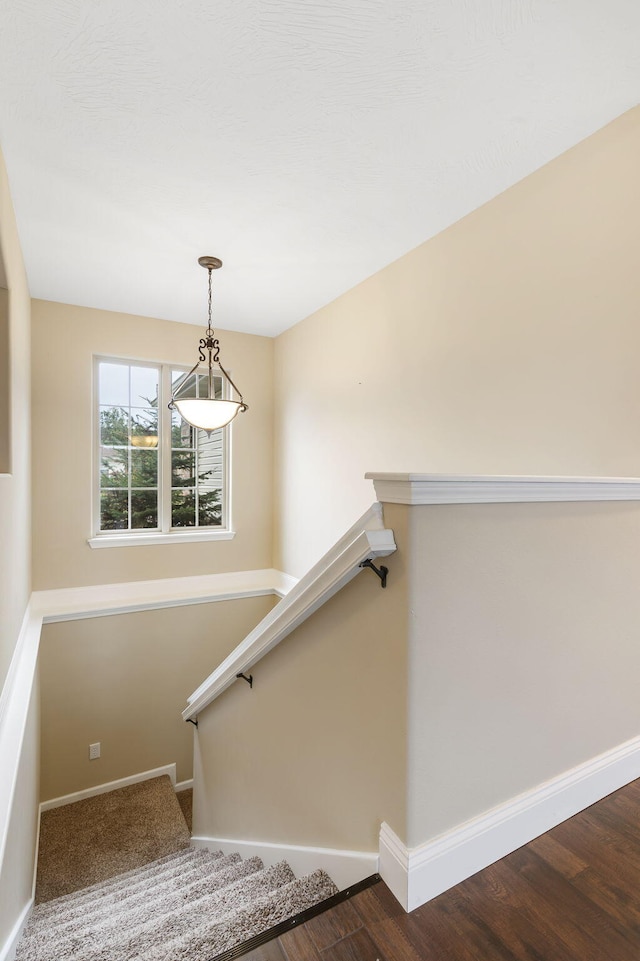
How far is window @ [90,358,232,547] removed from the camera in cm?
412

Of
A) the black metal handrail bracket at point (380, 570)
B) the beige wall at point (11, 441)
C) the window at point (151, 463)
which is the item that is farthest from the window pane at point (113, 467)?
the black metal handrail bracket at point (380, 570)

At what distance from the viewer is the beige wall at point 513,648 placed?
1.21 meters

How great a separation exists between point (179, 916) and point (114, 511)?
3197 mm

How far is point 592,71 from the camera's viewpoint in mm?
1632

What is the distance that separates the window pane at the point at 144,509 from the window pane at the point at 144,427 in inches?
17.8

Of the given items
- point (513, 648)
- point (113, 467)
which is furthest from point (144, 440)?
point (513, 648)

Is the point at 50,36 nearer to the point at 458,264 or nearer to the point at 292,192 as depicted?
the point at 292,192

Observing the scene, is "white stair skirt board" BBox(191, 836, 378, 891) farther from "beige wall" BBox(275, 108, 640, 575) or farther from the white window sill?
the white window sill

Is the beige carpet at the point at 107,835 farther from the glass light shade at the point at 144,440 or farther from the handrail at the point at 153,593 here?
the glass light shade at the point at 144,440

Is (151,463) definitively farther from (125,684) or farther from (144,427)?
(125,684)

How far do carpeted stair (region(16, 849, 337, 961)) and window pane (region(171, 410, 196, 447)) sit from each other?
127 inches

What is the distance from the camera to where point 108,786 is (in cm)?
389

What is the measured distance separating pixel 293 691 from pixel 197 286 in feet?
9.71

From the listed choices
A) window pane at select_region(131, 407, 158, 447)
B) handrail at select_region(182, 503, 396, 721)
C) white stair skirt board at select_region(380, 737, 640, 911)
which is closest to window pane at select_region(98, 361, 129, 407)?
window pane at select_region(131, 407, 158, 447)
